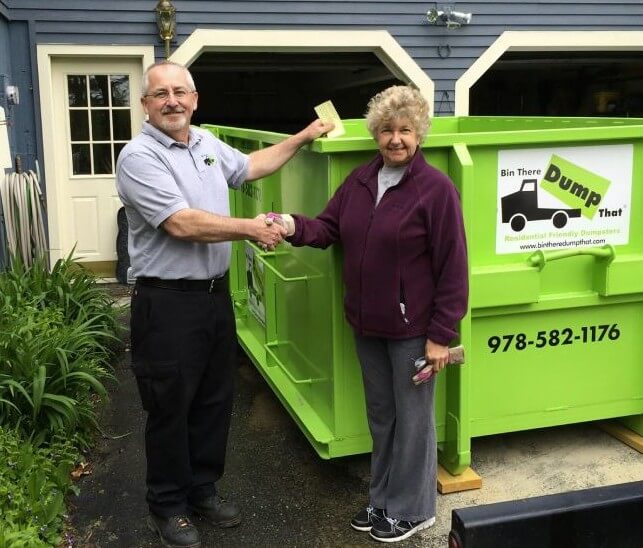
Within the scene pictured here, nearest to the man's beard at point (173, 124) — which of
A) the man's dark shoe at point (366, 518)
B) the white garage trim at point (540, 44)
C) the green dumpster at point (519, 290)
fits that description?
the green dumpster at point (519, 290)

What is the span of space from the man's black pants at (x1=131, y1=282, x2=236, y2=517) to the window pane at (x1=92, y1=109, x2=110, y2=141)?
228 inches

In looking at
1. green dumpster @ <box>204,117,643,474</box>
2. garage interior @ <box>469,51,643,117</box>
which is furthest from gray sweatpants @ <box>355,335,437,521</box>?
garage interior @ <box>469,51,643,117</box>

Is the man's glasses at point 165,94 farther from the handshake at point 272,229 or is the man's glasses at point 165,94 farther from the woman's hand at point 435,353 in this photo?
the woman's hand at point 435,353

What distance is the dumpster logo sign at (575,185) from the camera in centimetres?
327

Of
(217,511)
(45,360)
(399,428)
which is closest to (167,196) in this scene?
(399,428)

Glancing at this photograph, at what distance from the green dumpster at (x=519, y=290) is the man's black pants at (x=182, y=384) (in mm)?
460

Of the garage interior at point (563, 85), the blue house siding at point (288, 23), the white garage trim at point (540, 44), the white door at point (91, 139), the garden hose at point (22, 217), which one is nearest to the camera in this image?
the garden hose at point (22, 217)

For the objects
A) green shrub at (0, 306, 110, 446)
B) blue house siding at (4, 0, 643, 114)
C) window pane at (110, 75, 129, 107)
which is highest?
blue house siding at (4, 0, 643, 114)

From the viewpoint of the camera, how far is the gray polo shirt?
2777 millimetres

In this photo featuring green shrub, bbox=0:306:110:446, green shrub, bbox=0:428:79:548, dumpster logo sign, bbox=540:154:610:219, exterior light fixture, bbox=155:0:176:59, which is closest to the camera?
green shrub, bbox=0:428:79:548

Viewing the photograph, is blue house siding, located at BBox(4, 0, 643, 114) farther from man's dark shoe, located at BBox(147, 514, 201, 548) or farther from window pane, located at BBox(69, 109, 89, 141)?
man's dark shoe, located at BBox(147, 514, 201, 548)

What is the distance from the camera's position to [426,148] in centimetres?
312

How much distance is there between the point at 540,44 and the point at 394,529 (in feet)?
Answer: 25.4

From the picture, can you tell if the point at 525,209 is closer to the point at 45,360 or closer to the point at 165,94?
the point at 165,94
